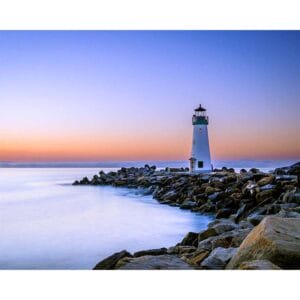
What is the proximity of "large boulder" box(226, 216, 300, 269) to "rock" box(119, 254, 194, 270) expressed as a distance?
286 millimetres

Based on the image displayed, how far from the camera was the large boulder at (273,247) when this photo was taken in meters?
2.26

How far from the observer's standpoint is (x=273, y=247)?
2264mm

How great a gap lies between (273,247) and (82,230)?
3726mm

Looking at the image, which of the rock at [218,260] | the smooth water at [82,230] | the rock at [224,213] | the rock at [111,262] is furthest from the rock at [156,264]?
the rock at [224,213]

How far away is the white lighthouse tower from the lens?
461 inches

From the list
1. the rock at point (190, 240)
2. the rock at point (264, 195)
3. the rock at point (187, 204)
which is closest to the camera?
the rock at point (190, 240)

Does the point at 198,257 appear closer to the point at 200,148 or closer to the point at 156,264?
the point at 156,264

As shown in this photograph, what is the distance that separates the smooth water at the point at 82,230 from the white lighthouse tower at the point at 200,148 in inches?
133

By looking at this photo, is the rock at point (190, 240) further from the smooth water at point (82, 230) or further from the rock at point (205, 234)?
the smooth water at point (82, 230)
